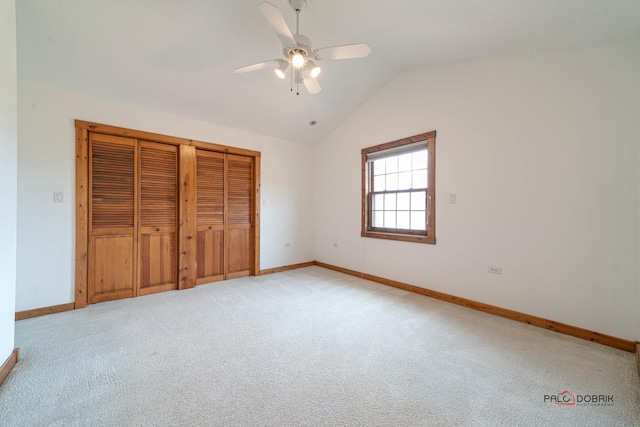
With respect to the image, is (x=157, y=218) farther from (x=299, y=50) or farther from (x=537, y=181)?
(x=537, y=181)

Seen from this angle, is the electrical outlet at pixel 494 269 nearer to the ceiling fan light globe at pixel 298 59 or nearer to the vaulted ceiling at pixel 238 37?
the vaulted ceiling at pixel 238 37

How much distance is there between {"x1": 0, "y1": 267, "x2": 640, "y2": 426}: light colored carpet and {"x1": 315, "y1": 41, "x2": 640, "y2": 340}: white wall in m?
0.46

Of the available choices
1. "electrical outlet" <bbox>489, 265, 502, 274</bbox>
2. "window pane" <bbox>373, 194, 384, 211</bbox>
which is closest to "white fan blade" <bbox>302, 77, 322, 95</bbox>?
"window pane" <bbox>373, 194, 384, 211</bbox>

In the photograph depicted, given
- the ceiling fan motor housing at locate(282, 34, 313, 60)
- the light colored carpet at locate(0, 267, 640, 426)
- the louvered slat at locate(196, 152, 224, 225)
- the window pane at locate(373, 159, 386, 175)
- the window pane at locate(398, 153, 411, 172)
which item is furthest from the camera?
the window pane at locate(373, 159, 386, 175)

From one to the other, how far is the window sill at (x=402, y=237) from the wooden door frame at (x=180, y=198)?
203 cm

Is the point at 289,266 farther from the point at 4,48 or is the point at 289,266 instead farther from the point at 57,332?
the point at 4,48

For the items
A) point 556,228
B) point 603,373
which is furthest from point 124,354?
point 556,228

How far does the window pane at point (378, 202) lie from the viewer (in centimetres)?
430

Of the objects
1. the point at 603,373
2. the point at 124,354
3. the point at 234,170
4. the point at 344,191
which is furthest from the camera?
the point at 344,191

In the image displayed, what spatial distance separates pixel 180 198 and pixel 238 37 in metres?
2.35

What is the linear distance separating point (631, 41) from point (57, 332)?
5.91 m

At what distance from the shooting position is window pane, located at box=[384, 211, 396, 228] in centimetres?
414

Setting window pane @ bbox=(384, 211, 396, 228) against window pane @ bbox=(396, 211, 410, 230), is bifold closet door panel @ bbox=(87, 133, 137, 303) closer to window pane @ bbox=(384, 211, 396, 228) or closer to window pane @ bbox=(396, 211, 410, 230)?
window pane @ bbox=(384, 211, 396, 228)

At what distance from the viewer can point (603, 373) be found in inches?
74.2
